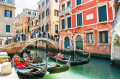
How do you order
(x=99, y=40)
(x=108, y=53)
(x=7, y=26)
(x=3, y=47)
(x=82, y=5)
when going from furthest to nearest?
(x=7, y=26) < (x=82, y=5) < (x=3, y=47) < (x=99, y=40) < (x=108, y=53)

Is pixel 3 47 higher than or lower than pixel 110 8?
lower

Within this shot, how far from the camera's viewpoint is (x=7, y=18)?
14.7 meters

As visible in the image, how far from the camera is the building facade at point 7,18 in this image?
14.2 meters

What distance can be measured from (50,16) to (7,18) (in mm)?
7384

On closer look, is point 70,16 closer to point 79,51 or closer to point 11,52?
point 79,51

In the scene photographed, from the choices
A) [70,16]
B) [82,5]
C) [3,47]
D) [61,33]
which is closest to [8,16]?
[3,47]

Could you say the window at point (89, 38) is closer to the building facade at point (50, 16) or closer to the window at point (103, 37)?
the window at point (103, 37)

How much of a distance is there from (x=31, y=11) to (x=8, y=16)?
13462mm

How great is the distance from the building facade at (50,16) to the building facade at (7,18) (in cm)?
639

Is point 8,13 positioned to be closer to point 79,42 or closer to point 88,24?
point 79,42

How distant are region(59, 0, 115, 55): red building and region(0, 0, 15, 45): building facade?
25.9ft

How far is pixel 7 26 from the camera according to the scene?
1467cm

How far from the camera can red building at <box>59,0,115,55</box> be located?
9.49 m

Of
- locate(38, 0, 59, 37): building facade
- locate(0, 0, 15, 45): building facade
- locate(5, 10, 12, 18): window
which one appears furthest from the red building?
locate(5, 10, 12, 18): window
